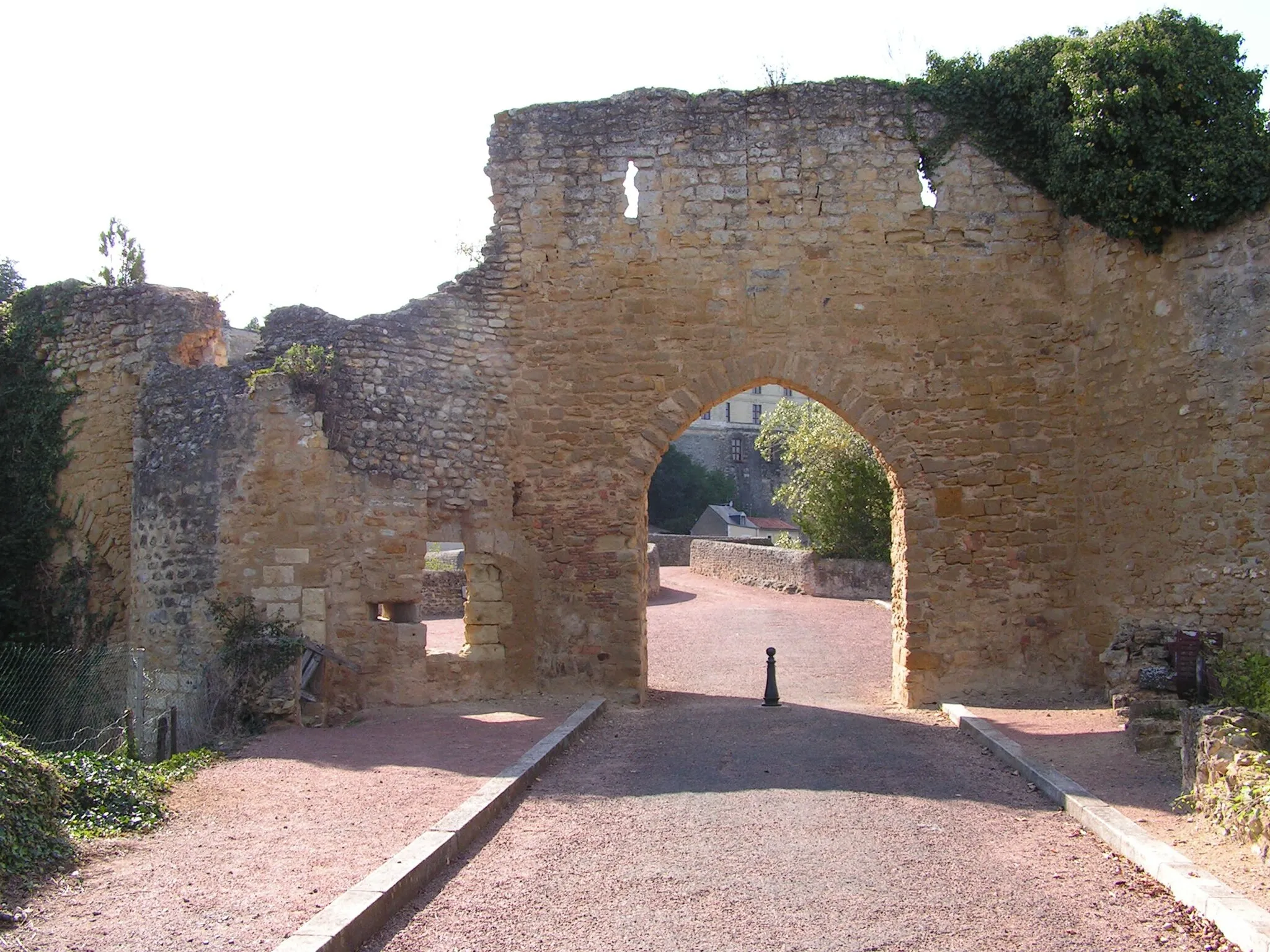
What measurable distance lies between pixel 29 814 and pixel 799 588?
20374 mm

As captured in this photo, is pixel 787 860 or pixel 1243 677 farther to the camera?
pixel 1243 677

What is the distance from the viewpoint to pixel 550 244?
12336mm

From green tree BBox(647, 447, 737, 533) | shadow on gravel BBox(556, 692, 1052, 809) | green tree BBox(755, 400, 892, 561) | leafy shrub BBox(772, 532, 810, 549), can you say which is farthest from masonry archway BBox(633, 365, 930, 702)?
green tree BBox(647, 447, 737, 533)

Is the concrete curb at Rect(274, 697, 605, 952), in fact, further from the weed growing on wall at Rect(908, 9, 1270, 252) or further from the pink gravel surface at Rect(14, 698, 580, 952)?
the weed growing on wall at Rect(908, 9, 1270, 252)

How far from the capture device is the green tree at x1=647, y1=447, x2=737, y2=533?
5009 centimetres

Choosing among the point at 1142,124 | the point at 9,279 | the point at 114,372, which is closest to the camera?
the point at 1142,124

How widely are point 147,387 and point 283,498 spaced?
86.1 inches

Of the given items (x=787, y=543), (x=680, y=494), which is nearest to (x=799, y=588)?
(x=787, y=543)

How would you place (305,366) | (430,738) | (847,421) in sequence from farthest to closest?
(847,421)
(305,366)
(430,738)

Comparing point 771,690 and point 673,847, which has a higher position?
point 673,847

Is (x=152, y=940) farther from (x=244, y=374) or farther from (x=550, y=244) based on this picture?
(x=550, y=244)

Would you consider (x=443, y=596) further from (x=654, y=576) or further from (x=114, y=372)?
(x=114, y=372)

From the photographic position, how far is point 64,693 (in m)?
11.1

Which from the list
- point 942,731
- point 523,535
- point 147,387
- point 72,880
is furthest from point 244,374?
point 942,731
